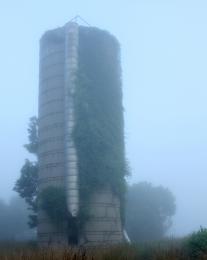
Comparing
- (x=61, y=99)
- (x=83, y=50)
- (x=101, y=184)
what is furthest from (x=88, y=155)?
(x=83, y=50)

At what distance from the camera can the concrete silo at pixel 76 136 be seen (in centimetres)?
2331

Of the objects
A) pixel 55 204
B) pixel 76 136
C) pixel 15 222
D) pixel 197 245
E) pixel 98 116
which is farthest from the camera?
pixel 15 222

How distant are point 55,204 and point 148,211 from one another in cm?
2420

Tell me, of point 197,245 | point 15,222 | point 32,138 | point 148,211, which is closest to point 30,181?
point 32,138

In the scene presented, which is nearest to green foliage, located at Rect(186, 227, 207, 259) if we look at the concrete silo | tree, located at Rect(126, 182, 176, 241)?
the concrete silo

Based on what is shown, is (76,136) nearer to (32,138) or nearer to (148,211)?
(32,138)

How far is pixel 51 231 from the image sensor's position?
77.7 ft

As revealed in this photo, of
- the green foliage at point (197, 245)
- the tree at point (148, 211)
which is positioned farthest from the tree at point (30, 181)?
the green foliage at point (197, 245)

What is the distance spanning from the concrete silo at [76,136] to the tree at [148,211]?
16.6 meters

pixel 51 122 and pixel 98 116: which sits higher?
pixel 98 116

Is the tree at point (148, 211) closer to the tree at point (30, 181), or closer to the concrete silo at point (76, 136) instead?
the tree at point (30, 181)

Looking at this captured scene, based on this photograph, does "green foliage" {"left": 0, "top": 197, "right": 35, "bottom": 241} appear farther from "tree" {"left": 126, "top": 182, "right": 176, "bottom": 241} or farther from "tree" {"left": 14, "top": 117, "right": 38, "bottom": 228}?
"tree" {"left": 14, "top": 117, "right": 38, "bottom": 228}

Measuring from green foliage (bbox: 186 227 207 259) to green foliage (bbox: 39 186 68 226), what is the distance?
9239mm

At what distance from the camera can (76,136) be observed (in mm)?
23516
